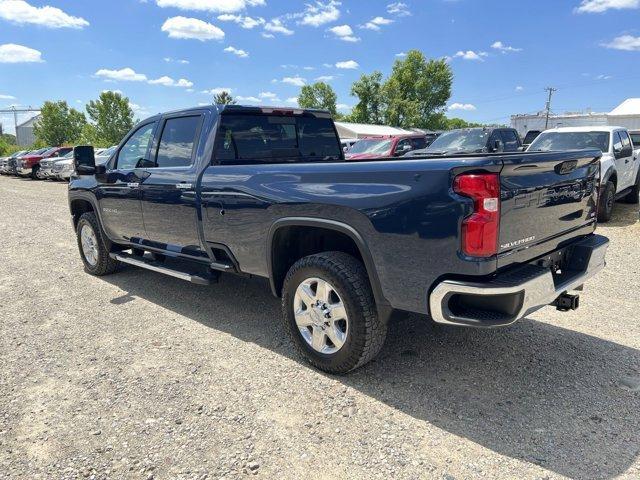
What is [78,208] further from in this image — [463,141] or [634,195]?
[634,195]

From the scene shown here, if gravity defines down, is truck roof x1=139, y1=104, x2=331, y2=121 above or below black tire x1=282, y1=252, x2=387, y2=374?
above

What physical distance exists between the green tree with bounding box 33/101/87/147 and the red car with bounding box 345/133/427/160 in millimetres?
58163

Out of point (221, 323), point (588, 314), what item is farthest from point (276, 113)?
point (588, 314)

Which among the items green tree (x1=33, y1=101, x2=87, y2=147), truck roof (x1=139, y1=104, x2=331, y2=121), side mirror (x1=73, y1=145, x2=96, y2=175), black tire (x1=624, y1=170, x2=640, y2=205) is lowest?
black tire (x1=624, y1=170, x2=640, y2=205)

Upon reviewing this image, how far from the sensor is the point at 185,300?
5.10m

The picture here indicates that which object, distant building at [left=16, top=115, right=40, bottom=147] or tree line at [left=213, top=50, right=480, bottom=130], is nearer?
tree line at [left=213, top=50, right=480, bottom=130]

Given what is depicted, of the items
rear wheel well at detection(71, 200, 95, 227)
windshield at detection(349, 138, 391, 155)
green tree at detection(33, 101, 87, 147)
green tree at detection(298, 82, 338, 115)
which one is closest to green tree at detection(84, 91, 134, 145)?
green tree at detection(33, 101, 87, 147)

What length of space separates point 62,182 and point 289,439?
23373 mm

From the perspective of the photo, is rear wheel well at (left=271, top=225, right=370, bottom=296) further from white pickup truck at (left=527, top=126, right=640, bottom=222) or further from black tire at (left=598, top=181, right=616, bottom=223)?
black tire at (left=598, top=181, right=616, bottom=223)

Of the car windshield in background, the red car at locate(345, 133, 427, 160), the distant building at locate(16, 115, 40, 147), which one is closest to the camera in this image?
the car windshield in background

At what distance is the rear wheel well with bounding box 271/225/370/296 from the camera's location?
354 cm

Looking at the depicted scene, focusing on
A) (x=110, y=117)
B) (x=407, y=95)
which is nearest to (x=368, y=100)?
(x=407, y=95)

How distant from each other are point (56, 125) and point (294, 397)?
6948 centimetres

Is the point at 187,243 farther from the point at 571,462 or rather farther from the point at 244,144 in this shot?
the point at 571,462
